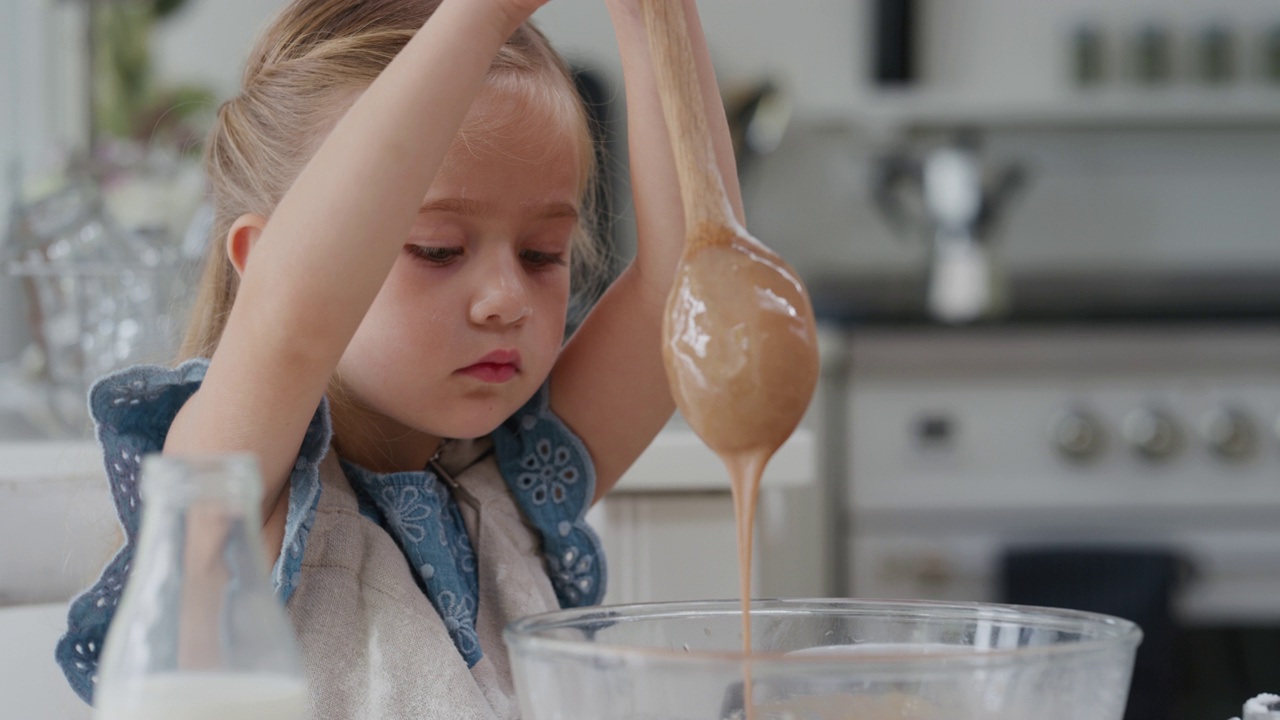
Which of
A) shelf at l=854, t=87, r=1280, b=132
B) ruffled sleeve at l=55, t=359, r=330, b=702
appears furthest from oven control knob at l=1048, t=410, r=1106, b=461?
ruffled sleeve at l=55, t=359, r=330, b=702

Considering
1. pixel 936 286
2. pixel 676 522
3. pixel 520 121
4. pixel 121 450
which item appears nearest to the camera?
pixel 121 450

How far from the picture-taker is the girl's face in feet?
2.47

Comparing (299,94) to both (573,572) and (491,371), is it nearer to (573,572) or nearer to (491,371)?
(491,371)

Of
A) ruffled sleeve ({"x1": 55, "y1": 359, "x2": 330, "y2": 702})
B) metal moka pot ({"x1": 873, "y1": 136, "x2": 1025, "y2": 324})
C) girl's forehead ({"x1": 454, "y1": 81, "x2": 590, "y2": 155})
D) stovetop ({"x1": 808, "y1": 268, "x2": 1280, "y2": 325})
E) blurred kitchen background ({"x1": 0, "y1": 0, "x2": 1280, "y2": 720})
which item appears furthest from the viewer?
metal moka pot ({"x1": 873, "y1": 136, "x2": 1025, "y2": 324})

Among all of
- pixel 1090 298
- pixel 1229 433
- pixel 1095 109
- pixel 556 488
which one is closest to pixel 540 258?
pixel 556 488

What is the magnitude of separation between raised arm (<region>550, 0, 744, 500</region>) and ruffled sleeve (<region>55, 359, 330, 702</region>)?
0.94 ft

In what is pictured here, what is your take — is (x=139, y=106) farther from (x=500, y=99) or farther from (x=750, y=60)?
(x=500, y=99)

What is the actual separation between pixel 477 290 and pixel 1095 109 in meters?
2.65

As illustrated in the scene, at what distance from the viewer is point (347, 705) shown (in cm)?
75

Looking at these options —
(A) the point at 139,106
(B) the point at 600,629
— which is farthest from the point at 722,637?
(A) the point at 139,106

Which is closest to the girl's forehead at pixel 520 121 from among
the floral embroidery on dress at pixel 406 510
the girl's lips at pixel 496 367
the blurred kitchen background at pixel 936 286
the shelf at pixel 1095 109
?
the girl's lips at pixel 496 367

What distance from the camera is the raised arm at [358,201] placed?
56 cm

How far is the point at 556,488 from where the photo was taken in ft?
3.02

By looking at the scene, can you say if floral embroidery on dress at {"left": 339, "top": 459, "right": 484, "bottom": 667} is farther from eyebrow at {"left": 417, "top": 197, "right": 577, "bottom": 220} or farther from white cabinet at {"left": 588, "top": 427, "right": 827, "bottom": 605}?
white cabinet at {"left": 588, "top": 427, "right": 827, "bottom": 605}
